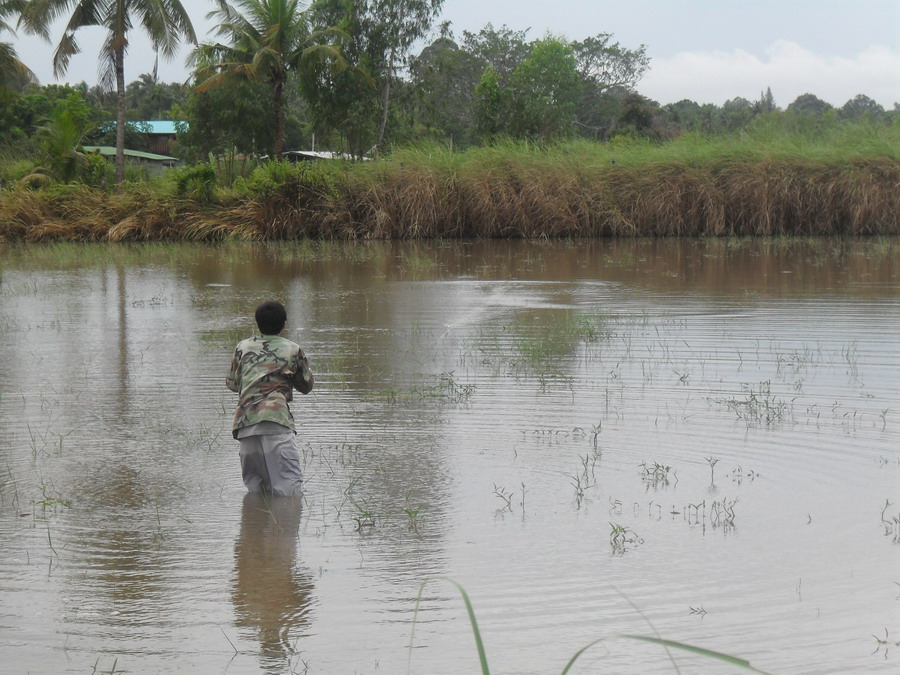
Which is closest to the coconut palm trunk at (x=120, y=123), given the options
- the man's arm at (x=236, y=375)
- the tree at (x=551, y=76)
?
the tree at (x=551, y=76)

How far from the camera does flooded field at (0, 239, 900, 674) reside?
4.08m

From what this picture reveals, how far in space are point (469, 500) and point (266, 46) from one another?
32.0 metres

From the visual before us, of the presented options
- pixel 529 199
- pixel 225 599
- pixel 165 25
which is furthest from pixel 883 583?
pixel 165 25

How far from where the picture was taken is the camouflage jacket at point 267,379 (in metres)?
5.69

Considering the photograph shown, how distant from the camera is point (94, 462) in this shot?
6.52 meters

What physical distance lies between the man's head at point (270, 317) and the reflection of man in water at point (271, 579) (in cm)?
91

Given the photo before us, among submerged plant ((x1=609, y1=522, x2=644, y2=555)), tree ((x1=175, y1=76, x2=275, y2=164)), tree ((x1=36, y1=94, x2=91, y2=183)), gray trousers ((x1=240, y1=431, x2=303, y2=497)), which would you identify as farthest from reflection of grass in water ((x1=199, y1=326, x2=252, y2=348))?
tree ((x1=175, y1=76, x2=275, y2=164))

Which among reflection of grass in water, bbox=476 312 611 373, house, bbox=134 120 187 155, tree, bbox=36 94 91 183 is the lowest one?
reflection of grass in water, bbox=476 312 611 373

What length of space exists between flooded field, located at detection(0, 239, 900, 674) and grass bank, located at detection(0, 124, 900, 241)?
14.4 meters

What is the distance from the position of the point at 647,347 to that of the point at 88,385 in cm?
511

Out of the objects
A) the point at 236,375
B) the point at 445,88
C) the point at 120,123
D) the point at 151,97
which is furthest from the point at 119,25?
the point at 151,97

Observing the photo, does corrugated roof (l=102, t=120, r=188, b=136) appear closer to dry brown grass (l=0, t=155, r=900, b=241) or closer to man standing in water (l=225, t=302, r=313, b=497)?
dry brown grass (l=0, t=155, r=900, b=241)

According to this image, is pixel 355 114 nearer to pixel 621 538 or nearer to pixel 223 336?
pixel 223 336

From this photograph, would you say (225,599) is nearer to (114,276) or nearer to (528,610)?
(528,610)
